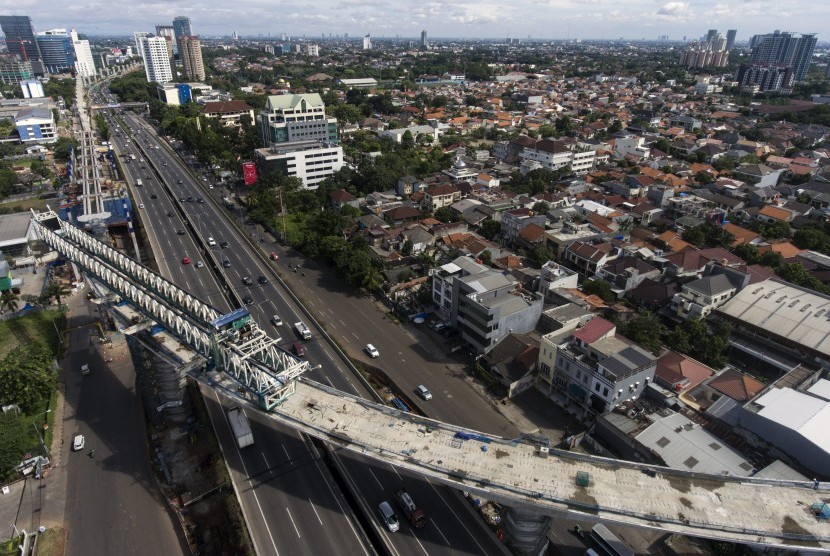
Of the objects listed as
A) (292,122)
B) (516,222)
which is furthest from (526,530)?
(292,122)

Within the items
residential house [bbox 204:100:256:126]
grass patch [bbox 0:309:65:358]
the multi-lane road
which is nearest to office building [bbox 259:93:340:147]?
the multi-lane road

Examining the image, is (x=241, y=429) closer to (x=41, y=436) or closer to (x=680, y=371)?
(x=41, y=436)

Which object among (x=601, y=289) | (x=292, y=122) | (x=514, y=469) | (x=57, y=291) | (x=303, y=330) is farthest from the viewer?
(x=292, y=122)

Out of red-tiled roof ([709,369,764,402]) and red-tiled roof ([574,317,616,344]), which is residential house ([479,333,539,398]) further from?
red-tiled roof ([709,369,764,402])

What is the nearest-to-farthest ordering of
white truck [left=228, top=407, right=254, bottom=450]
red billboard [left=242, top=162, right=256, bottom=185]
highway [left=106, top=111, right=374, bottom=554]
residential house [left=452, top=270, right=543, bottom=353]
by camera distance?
highway [left=106, top=111, right=374, bottom=554] < white truck [left=228, top=407, right=254, bottom=450] < residential house [left=452, top=270, right=543, bottom=353] < red billboard [left=242, top=162, right=256, bottom=185]

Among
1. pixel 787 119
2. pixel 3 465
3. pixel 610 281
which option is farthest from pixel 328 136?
pixel 787 119

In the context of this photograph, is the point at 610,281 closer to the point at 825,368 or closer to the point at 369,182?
the point at 825,368

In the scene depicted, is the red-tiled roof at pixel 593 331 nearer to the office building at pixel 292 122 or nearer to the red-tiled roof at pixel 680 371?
the red-tiled roof at pixel 680 371

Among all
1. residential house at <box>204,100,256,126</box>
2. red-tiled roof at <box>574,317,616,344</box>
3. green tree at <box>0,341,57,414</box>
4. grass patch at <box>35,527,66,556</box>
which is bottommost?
grass patch at <box>35,527,66,556</box>

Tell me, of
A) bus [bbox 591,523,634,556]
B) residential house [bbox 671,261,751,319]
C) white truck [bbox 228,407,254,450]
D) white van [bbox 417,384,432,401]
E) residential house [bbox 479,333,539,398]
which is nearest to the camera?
bus [bbox 591,523,634,556]
